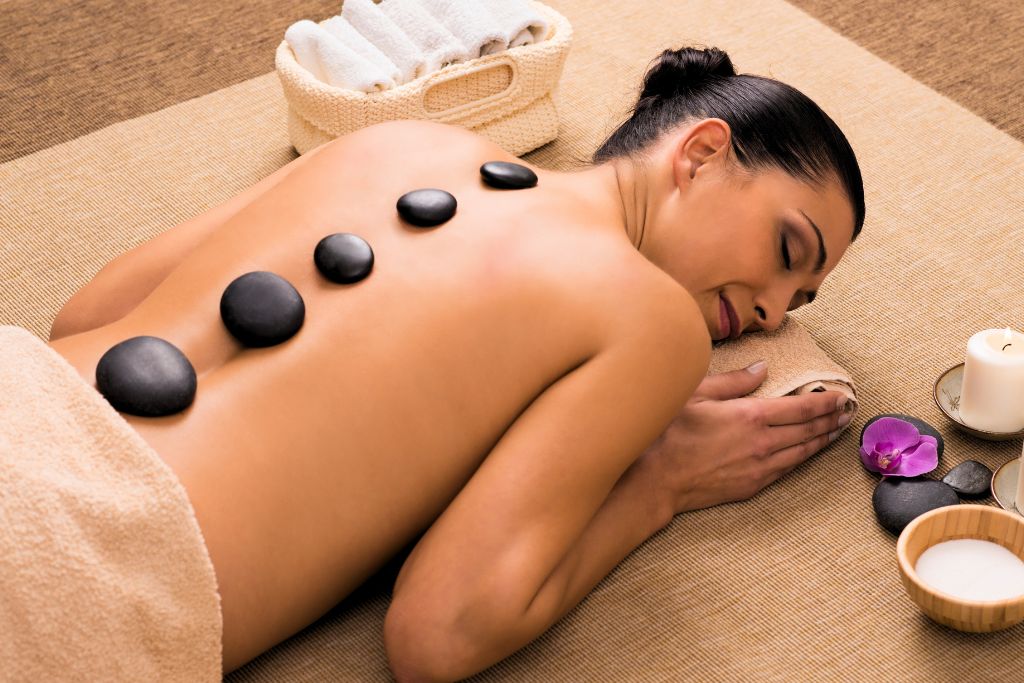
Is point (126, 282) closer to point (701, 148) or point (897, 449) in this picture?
point (701, 148)

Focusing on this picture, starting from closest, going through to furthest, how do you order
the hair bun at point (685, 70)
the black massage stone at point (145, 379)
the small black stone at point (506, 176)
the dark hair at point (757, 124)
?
1. the black massage stone at point (145, 379)
2. the small black stone at point (506, 176)
3. the dark hair at point (757, 124)
4. the hair bun at point (685, 70)

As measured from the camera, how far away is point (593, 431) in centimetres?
133

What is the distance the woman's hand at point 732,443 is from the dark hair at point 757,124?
26 cm

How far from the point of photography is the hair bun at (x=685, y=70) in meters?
1.73

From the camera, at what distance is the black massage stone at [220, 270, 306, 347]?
4.15 feet

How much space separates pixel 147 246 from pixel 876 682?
1123mm

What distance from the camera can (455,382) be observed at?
4.36 feet

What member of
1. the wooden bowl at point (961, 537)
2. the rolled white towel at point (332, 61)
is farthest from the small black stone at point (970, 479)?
the rolled white towel at point (332, 61)

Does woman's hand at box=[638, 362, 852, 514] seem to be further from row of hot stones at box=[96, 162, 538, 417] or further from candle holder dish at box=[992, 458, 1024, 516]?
row of hot stones at box=[96, 162, 538, 417]

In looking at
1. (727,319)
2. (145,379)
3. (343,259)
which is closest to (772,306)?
(727,319)

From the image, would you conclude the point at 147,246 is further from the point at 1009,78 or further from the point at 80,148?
the point at 1009,78

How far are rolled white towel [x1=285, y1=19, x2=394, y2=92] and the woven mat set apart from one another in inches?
9.0

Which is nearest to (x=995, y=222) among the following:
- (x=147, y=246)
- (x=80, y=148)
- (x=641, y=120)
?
(x=641, y=120)

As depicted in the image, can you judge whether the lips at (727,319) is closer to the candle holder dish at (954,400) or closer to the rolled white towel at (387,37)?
the candle holder dish at (954,400)
